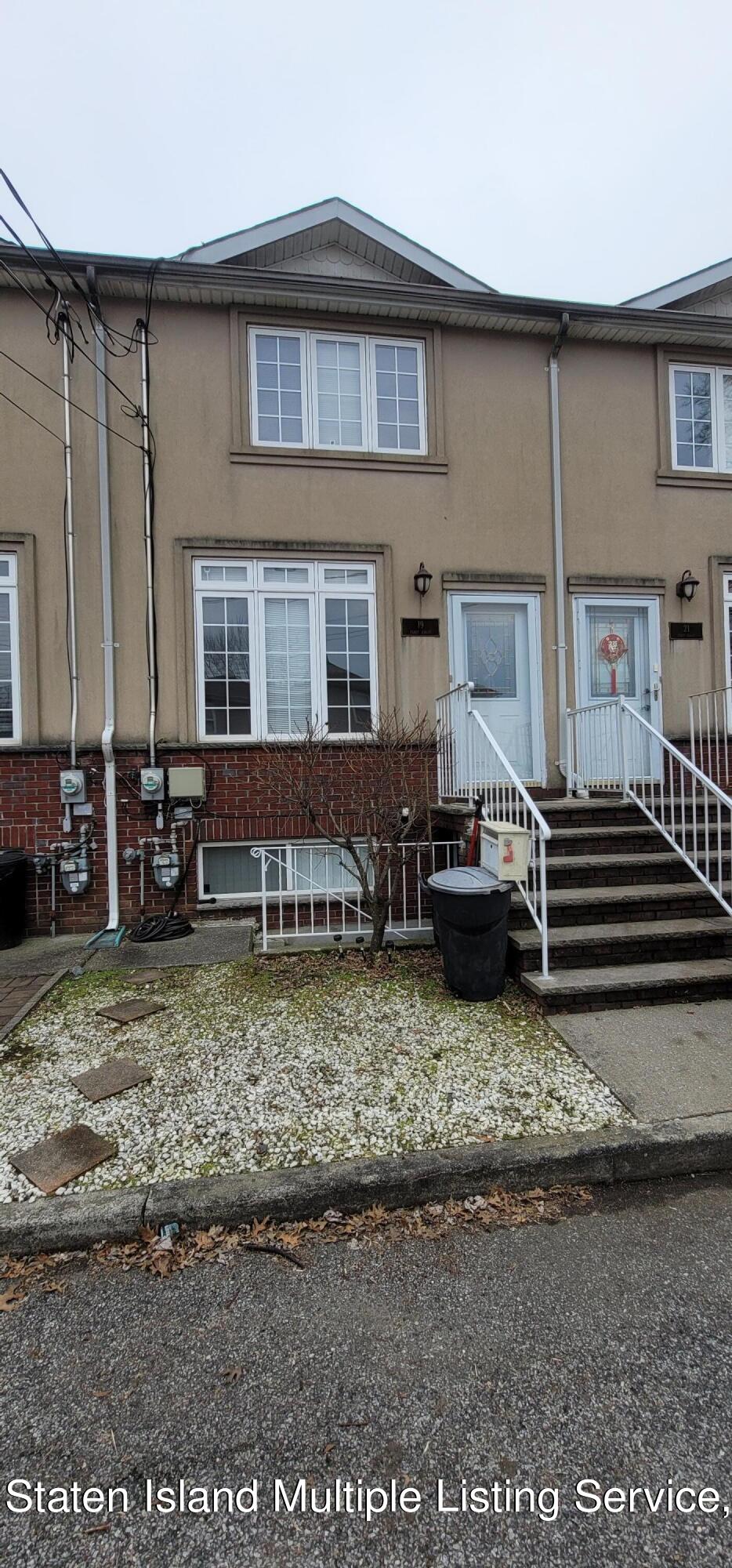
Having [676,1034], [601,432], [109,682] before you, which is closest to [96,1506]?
[676,1034]

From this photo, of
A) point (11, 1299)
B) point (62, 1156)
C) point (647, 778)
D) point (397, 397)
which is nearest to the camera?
point (11, 1299)

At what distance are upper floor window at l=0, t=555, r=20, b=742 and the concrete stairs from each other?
4.88 m

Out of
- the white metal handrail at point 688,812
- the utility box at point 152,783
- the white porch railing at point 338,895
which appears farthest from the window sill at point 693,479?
the utility box at point 152,783

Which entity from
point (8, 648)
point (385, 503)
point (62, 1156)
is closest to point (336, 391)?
point (385, 503)

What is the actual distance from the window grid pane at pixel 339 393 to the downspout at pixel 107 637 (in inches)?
81.5

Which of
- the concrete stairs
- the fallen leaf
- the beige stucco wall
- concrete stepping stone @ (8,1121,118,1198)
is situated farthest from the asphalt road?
the beige stucco wall

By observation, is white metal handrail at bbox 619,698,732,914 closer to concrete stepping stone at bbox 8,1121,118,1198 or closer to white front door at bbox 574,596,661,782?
white front door at bbox 574,596,661,782

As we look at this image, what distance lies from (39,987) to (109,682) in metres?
2.83

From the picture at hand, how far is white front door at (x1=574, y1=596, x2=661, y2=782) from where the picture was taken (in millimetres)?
7102

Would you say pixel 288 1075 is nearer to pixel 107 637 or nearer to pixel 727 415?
pixel 107 637

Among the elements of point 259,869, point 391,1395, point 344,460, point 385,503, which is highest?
point 344,460

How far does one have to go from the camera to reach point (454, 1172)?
2.59m

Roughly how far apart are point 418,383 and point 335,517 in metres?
1.75

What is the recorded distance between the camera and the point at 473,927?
4.06m
